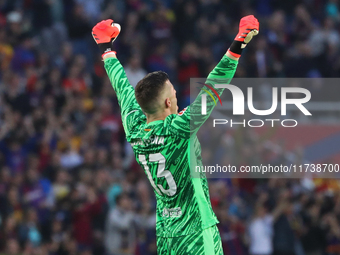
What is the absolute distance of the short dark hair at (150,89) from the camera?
4320mm

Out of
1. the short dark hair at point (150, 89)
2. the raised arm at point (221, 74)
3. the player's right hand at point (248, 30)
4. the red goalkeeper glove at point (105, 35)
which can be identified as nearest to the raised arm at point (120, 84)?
the red goalkeeper glove at point (105, 35)

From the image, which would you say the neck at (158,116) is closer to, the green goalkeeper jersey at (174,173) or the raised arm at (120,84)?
the green goalkeeper jersey at (174,173)

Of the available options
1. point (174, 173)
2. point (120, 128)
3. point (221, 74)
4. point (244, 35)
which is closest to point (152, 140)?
point (174, 173)

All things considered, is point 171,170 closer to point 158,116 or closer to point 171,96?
point 158,116

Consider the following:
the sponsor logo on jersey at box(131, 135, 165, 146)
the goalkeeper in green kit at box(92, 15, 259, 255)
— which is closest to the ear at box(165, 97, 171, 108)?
the goalkeeper in green kit at box(92, 15, 259, 255)

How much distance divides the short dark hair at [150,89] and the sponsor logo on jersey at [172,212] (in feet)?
2.49

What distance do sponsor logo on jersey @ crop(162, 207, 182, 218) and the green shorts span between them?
17cm

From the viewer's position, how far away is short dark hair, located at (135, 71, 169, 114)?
432 cm

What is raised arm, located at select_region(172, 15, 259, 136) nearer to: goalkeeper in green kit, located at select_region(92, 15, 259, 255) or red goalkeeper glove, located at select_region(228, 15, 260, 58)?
red goalkeeper glove, located at select_region(228, 15, 260, 58)

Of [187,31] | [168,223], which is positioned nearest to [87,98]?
[187,31]

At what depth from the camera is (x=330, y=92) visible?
42.4 feet

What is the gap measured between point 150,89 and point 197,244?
46.0 inches

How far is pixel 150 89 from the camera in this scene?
14.2ft

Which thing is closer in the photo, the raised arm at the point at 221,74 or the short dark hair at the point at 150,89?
the raised arm at the point at 221,74
